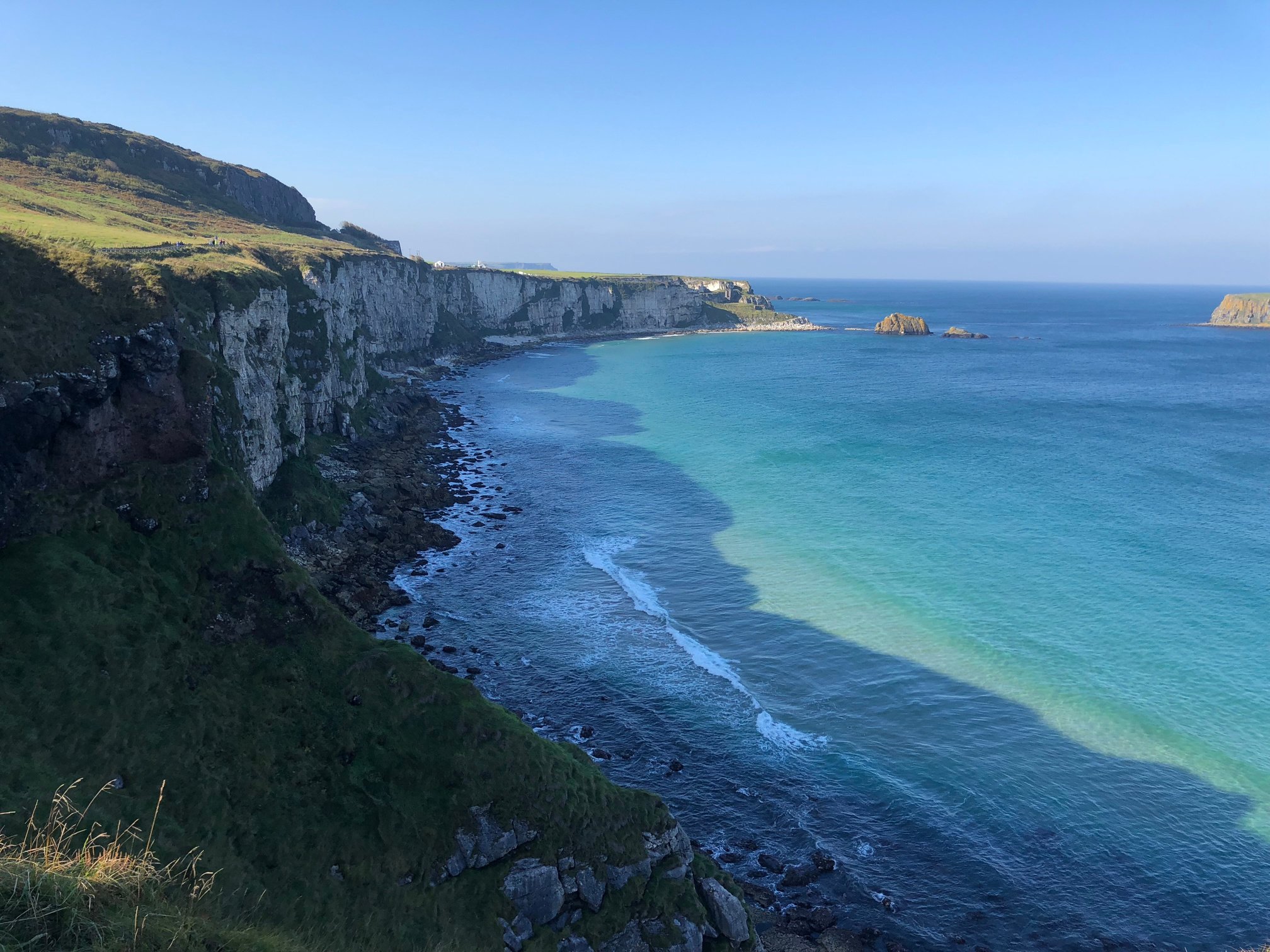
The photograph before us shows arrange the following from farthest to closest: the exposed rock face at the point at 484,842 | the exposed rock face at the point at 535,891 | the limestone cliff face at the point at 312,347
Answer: the limestone cliff face at the point at 312,347
the exposed rock face at the point at 484,842
the exposed rock face at the point at 535,891

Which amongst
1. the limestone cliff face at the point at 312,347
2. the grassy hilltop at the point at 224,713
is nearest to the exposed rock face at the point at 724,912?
the grassy hilltop at the point at 224,713

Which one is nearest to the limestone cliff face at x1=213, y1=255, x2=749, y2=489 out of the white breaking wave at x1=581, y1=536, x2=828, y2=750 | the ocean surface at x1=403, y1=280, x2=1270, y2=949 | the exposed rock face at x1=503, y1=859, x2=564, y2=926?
the ocean surface at x1=403, y1=280, x2=1270, y2=949

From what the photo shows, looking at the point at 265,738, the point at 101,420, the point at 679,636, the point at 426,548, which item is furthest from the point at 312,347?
the point at 265,738

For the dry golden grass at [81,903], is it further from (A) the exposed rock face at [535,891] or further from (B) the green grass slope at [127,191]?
(B) the green grass slope at [127,191]

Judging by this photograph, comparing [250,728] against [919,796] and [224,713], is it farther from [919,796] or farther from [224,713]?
[919,796]

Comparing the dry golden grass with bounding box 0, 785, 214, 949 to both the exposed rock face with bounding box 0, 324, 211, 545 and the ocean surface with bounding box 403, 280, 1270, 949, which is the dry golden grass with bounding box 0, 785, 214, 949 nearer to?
the ocean surface with bounding box 403, 280, 1270, 949
